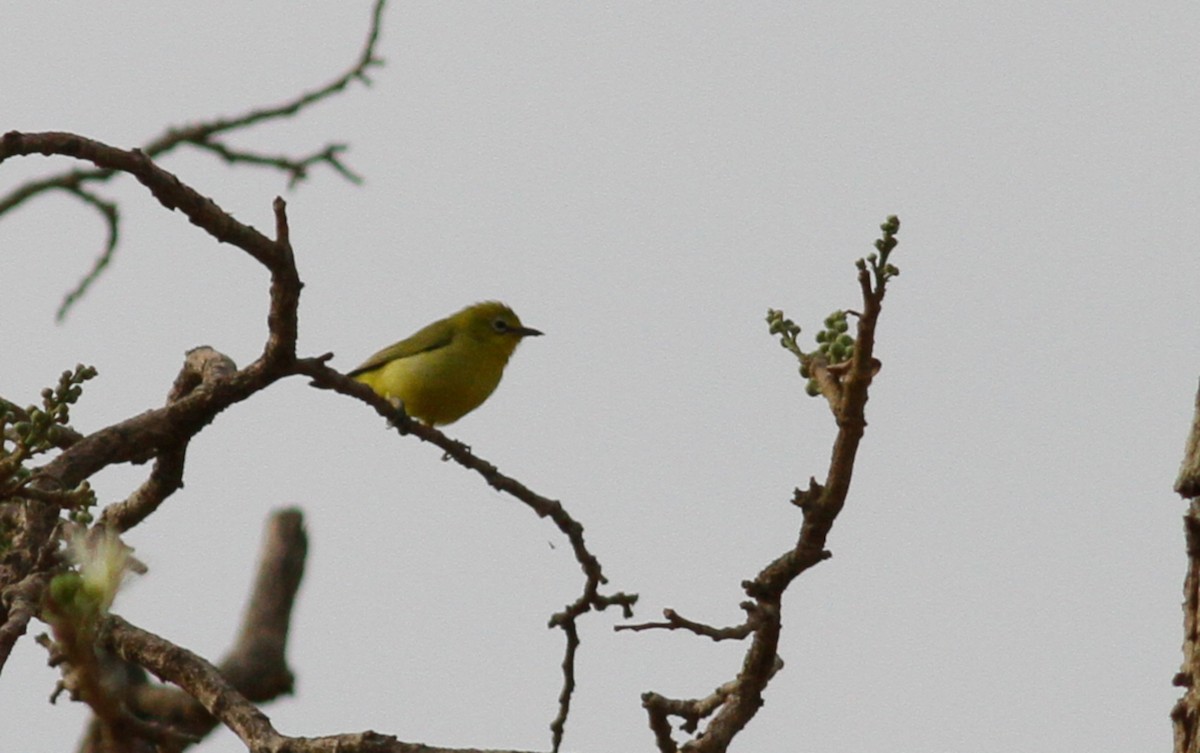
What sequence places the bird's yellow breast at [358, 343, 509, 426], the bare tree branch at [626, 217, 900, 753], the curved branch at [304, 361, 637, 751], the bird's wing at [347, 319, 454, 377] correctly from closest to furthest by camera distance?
the bare tree branch at [626, 217, 900, 753] → the curved branch at [304, 361, 637, 751] → the bird's yellow breast at [358, 343, 509, 426] → the bird's wing at [347, 319, 454, 377]

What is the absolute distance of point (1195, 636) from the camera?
4.47 meters

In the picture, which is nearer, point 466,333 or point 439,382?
point 439,382

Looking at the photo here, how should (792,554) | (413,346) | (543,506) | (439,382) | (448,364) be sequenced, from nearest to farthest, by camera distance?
1. (792,554)
2. (543,506)
3. (439,382)
4. (448,364)
5. (413,346)

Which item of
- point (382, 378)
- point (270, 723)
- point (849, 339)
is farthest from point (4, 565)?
point (382, 378)

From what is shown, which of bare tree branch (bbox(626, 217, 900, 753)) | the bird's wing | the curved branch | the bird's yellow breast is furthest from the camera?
the bird's wing

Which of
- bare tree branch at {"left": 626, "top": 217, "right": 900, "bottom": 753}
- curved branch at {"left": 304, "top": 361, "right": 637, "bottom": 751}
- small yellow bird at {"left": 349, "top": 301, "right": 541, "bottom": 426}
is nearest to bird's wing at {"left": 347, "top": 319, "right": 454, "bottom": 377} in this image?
small yellow bird at {"left": 349, "top": 301, "right": 541, "bottom": 426}

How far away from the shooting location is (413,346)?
1023cm

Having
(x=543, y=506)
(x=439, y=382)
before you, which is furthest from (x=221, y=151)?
(x=439, y=382)

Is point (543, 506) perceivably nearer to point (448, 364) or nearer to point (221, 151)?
point (221, 151)

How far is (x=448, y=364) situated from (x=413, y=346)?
52 centimetres

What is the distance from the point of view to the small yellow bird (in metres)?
9.62

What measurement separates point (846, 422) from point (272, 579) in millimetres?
2624

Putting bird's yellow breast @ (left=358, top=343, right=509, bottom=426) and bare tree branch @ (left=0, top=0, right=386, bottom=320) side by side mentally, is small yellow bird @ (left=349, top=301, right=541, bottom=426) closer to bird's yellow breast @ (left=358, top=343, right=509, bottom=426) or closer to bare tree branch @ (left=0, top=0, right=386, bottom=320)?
bird's yellow breast @ (left=358, top=343, right=509, bottom=426)

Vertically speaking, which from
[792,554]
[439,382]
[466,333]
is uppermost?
Answer: [466,333]
